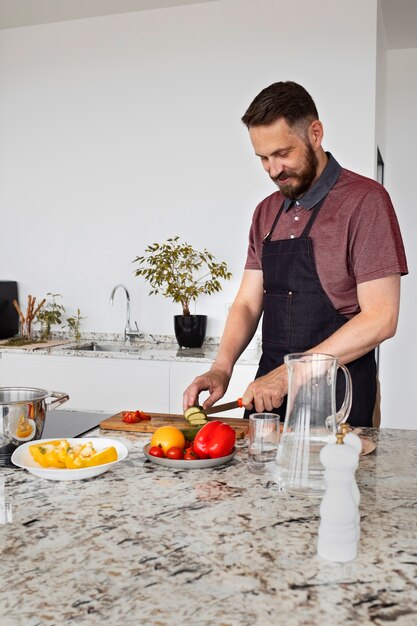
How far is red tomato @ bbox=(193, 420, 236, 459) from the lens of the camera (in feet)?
4.72

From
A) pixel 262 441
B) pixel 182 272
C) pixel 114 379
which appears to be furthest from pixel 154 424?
pixel 182 272

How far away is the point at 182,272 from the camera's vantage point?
3.85 metres

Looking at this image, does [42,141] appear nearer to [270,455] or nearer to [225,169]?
[225,169]

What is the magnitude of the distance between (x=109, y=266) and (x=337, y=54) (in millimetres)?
1727

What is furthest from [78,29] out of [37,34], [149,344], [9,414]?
[9,414]

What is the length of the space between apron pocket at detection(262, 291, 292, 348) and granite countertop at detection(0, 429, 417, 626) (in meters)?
0.75

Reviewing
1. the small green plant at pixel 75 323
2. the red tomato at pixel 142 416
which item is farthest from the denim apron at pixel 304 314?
the small green plant at pixel 75 323

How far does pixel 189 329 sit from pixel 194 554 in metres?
2.70

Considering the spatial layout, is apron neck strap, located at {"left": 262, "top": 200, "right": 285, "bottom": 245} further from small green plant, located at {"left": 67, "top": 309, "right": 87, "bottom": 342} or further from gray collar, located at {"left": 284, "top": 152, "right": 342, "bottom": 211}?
small green plant, located at {"left": 67, "top": 309, "right": 87, "bottom": 342}

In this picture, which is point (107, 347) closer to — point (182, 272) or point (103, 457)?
point (182, 272)

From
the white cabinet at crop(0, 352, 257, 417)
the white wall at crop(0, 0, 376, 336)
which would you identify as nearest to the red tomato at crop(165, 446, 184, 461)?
the white cabinet at crop(0, 352, 257, 417)

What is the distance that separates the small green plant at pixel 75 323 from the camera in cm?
407

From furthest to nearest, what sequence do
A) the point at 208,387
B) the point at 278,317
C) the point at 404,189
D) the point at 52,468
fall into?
the point at 404,189, the point at 278,317, the point at 208,387, the point at 52,468

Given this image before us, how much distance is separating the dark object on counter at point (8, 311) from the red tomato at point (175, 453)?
2867 millimetres
